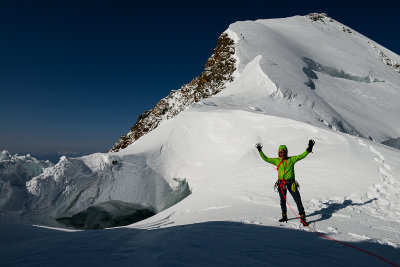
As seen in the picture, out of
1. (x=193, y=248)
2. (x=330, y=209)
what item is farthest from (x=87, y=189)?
(x=330, y=209)

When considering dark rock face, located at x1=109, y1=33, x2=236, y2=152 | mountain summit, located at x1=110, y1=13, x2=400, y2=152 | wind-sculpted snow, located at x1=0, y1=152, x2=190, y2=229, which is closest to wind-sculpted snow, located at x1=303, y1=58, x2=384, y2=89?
mountain summit, located at x1=110, y1=13, x2=400, y2=152

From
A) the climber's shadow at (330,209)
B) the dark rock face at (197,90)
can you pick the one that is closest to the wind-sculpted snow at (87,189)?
the climber's shadow at (330,209)

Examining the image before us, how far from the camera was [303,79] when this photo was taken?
60.2ft


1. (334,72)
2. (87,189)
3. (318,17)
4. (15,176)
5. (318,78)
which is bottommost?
(87,189)

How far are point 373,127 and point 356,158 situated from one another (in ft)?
38.5

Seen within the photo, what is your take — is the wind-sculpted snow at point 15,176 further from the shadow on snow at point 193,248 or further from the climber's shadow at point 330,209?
the climber's shadow at point 330,209

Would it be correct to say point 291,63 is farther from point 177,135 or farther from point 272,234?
point 272,234

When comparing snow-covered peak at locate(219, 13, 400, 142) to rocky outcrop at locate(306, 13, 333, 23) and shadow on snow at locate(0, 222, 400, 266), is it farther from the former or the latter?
shadow on snow at locate(0, 222, 400, 266)

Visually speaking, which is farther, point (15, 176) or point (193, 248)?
point (15, 176)

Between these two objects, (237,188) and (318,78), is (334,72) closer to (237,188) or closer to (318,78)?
(318,78)

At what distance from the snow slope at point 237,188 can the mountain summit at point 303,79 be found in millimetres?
181

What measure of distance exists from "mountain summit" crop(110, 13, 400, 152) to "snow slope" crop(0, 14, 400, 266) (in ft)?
0.59

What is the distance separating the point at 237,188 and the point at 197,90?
77.7 feet

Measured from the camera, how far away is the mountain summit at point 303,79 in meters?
15.4
